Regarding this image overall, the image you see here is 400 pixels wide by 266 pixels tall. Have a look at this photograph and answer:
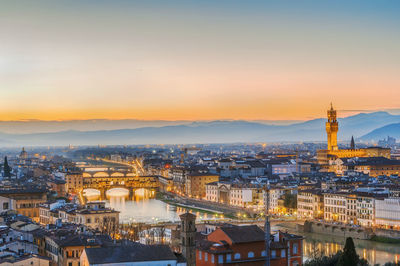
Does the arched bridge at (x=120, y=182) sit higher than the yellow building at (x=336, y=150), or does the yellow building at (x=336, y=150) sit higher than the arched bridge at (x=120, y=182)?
the yellow building at (x=336, y=150)

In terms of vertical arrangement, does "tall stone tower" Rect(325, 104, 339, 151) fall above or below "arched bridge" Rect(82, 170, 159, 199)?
above

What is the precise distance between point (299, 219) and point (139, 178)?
110 feet

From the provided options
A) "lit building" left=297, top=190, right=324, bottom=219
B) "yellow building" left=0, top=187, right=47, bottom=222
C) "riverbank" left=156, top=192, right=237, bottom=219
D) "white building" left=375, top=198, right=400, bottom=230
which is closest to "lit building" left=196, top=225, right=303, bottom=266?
"white building" left=375, top=198, right=400, bottom=230

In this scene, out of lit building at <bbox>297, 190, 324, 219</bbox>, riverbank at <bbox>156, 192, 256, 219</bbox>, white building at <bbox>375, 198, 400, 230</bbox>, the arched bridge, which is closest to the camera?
white building at <bbox>375, 198, 400, 230</bbox>

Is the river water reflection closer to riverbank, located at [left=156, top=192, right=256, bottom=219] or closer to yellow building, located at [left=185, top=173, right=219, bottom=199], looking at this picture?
riverbank, located at [left=156, top=192, right=256, bottom=219]

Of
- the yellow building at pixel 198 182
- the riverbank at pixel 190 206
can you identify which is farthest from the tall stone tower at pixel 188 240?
the yellow building at pixel 198 182

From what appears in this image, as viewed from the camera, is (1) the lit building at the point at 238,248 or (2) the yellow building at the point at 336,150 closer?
(1) the lit building at the point at 238,248

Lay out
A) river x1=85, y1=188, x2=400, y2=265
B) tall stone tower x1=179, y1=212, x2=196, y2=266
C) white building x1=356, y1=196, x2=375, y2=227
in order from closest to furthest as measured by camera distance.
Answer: tall stone tower x1=179, y1=212, x2=196, y2=266
river x1=85, y1=188, x2=400, y2=265
white building x1=356, y1=196, x2=375, y2=227

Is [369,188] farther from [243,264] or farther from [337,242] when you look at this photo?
[243,264]

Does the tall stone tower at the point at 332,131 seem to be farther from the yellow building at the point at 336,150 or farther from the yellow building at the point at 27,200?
the yellow building at the point at 27,200

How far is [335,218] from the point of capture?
121ft

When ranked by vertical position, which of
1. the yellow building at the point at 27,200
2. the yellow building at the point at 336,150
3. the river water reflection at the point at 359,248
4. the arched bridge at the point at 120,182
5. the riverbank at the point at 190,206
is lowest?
the river water reflection at the point at 359,248

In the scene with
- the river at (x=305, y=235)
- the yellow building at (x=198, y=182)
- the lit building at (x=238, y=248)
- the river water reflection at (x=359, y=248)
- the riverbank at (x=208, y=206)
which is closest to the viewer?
the lit building at (x=238, y=248)

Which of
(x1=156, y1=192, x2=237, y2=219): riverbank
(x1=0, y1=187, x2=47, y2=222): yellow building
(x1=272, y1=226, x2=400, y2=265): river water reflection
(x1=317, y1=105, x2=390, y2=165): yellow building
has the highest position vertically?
(x1=317, y1=105, x2=390, y2=165): yellow building
